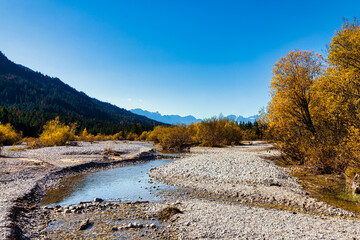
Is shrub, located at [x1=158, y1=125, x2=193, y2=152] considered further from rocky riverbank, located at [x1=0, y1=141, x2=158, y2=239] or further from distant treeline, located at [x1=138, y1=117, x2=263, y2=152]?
rocky riverbank, located at [x1=0, y1=141, x2=158, y2=239]

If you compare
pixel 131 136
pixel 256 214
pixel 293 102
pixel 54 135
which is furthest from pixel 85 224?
pixel 131 136

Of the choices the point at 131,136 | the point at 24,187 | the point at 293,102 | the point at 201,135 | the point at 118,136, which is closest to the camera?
the point at 24,187

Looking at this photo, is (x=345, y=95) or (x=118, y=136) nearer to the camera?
(x=345, y=95)

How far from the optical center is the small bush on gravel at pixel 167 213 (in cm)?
901

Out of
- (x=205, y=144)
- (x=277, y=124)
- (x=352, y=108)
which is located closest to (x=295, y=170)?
(x=277, y=124)

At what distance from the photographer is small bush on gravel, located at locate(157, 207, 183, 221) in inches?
355

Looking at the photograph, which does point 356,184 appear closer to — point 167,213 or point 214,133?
point 167,213

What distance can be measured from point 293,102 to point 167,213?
19.4m

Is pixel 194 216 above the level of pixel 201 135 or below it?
below

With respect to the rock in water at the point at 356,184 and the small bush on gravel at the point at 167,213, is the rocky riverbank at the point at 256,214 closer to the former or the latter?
the small bush on gravel at the point at 167,213

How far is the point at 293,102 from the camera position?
22.1 metres

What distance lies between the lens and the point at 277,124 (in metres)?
22.7

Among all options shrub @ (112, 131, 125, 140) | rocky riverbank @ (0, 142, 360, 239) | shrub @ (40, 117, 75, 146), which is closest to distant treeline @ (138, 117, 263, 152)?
shrub @ (40, 117, 75, 146)

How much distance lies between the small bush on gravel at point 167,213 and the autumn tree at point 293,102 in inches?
619
